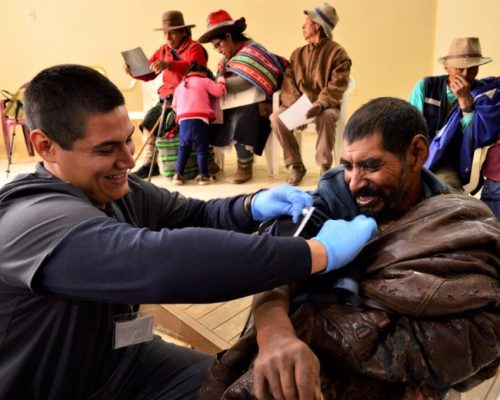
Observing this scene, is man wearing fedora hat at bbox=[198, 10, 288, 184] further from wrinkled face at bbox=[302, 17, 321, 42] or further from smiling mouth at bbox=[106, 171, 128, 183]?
smiling mouth at bbox=[106, 171, 128, 183]

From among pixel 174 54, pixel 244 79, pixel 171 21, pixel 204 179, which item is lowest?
pixel 204 179

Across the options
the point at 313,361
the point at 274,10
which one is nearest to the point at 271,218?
the point at 313,361

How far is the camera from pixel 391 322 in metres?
0.92

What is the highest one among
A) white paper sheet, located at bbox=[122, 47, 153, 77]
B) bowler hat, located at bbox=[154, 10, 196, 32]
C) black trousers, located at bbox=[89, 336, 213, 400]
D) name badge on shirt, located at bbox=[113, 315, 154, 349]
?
bowler hat, located at bbox=[154, 10, 196, 32]

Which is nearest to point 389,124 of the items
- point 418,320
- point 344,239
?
point 344,239

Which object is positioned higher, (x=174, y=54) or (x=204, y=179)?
(x=174, y=54)

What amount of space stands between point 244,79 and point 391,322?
10.9 feet

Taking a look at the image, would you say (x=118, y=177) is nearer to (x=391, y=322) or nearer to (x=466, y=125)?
(x=391, y=322)

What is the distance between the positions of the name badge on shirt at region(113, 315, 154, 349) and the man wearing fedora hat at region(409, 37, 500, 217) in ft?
6.14

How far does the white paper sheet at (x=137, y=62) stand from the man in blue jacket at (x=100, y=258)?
8.31 ft

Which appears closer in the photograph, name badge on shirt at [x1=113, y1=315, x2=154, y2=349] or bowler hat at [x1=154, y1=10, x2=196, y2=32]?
name badge on shirt at [x1=113, y1=315, x2=154, y2=349]

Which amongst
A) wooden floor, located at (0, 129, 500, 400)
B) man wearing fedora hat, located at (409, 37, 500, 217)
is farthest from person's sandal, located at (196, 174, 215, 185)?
man wearing fedora hat, located at (409, 37, 500, 217)

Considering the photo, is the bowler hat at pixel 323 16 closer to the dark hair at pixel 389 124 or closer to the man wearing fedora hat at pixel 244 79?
the man wearing fedora hat at pixel 244 79

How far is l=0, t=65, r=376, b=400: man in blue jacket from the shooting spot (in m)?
0.87
